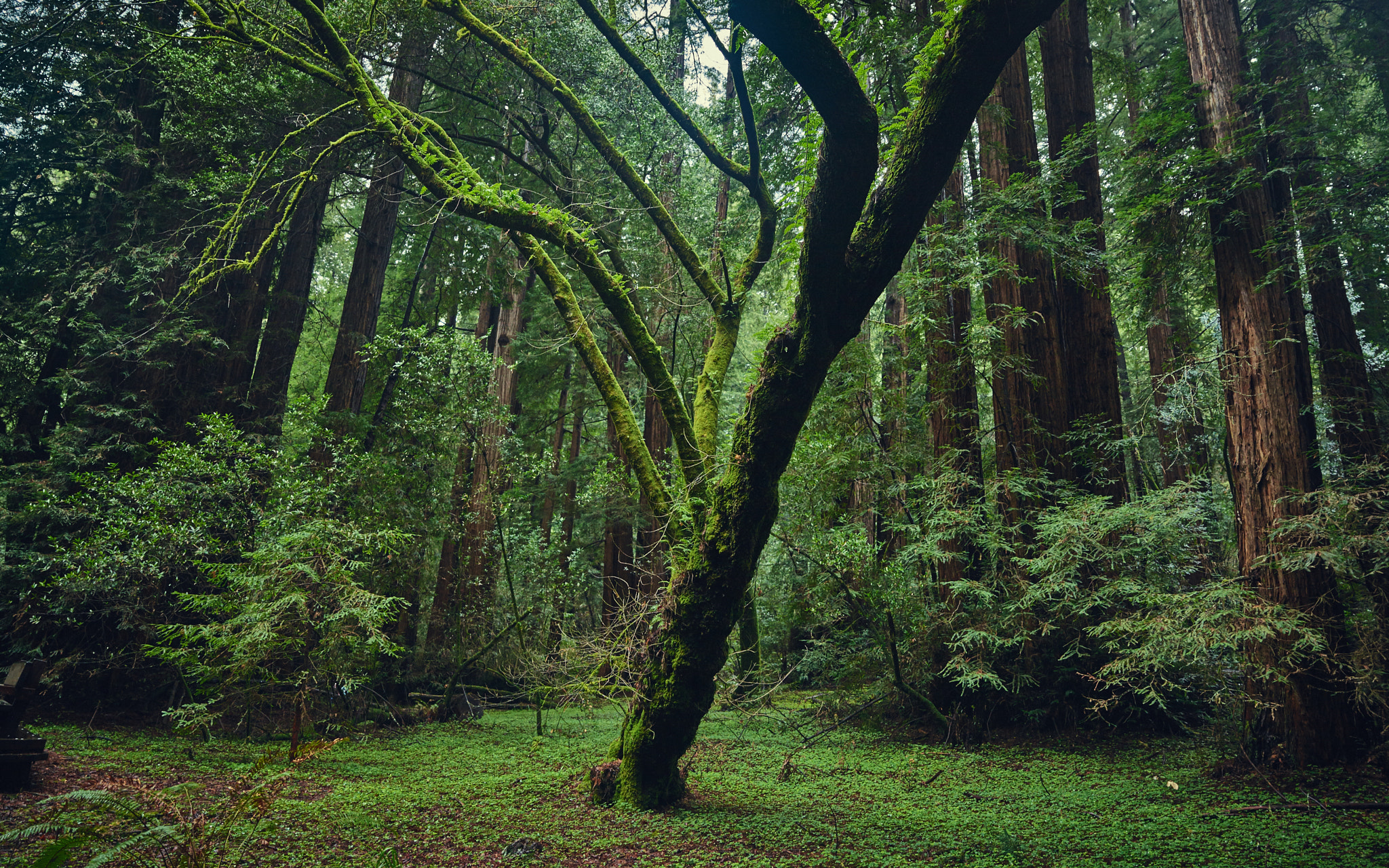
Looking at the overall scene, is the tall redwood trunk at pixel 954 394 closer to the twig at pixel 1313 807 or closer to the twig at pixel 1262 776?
the twig at pixel 1262 776

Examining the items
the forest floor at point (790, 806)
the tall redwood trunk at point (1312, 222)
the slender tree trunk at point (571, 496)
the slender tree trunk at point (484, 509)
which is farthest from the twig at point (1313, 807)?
the slender tree trunk at point (571, 496)

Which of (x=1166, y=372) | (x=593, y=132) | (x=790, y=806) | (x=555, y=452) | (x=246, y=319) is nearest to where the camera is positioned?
(x=790, y=806)

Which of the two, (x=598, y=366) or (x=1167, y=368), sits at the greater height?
(x=1167, y=368)

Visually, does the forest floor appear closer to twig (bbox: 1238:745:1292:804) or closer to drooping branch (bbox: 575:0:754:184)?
twig (bbox: 1238:745:1292:804)

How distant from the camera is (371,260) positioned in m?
9.69

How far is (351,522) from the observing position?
264 inches

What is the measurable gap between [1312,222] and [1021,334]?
102 inches

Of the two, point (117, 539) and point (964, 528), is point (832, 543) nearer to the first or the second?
point (964, 528)

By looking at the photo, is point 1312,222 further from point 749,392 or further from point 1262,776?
point 749,392

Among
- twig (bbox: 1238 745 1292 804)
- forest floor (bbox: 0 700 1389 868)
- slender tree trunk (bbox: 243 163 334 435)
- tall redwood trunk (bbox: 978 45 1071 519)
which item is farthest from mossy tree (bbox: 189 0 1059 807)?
twig (bbox: 1238 745 1292 804)

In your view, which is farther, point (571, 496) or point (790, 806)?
point (571, 496)

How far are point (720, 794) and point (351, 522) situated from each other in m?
4.28

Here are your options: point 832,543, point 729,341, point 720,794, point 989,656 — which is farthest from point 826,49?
point 989,656

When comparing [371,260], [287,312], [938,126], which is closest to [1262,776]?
[938,126]
